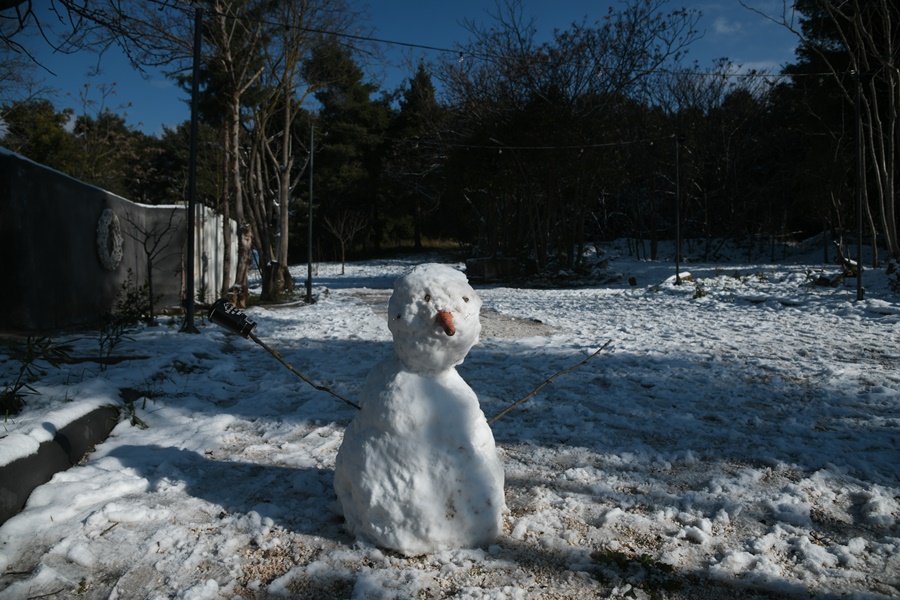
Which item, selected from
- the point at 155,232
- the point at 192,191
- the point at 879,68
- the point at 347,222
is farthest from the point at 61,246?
the point at 347,222

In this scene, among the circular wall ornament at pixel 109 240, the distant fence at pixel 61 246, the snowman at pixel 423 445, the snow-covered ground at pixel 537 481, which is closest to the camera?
the snow-covered ground at pixel 537 481

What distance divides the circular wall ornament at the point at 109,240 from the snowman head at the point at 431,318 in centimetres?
827

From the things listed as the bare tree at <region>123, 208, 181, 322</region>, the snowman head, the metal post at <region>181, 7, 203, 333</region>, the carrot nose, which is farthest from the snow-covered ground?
the bare tree at <region>123, 208, 181, 322</region>

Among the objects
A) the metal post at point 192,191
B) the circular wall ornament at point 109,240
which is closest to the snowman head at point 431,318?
the metal post at point 192,191

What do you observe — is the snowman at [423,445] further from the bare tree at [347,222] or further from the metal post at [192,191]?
the bare tree at [347,222]

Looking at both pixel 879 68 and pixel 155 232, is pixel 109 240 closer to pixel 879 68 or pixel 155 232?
pixel 155 232

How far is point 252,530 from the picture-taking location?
8.68 ft

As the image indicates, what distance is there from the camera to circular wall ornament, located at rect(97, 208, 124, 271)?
29.3ft

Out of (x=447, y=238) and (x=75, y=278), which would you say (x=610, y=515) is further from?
(x=447, y=238)

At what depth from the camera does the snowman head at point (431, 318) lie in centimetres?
247

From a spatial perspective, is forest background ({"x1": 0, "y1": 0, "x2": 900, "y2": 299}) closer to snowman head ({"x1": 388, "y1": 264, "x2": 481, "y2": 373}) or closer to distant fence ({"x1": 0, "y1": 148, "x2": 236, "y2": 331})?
distant fence ({"x1": 0, "y1": 148, "x2": 236, "y2": 331})

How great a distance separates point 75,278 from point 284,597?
785 cm

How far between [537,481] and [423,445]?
1.08 m

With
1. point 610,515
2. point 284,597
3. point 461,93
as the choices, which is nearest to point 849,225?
point 461,93
